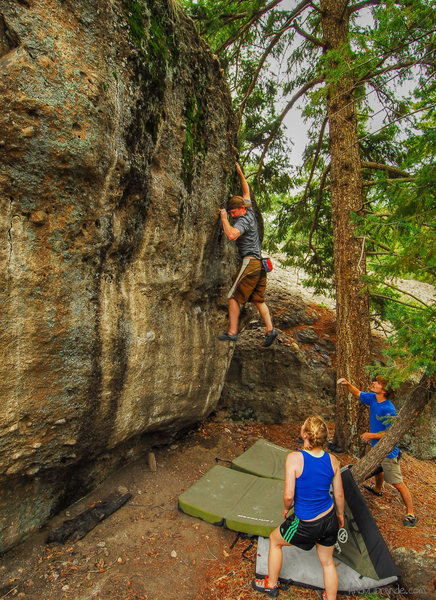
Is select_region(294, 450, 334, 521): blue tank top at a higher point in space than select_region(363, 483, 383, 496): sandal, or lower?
higher

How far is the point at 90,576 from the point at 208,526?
162 centimetres

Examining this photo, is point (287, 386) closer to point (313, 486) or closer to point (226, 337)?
point (226, 337)

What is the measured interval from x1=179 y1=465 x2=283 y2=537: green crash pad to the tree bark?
1286 mm

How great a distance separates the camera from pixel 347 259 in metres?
7.24

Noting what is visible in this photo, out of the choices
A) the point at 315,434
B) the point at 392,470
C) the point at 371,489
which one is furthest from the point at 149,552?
the point at 371,489

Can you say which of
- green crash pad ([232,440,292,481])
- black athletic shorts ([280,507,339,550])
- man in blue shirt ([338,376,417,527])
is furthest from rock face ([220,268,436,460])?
black athletic shorts ([280,507,339,550])

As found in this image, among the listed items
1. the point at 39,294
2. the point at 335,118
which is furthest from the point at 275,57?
the point at 39,294

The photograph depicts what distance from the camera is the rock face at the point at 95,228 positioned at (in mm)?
3396

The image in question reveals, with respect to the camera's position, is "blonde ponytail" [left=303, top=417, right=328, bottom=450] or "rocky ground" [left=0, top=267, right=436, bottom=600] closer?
"blonde ponytail" [left=303, top=417, right=328, bottom=450]

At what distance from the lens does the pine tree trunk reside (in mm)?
7109

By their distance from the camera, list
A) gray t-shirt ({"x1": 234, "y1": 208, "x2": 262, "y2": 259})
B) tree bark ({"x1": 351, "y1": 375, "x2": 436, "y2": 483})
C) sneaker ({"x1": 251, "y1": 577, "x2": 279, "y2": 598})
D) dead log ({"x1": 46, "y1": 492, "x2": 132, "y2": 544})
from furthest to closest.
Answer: gray t-shirt ({"x1": 234, "y1": 208, "x2": 262, "y2": 259}) → tree bark ({"x1": 351, "y1": 375, "x2": 436, "y2": 483}) → dead log ({"x1": 46, "y1": 492, "x2": 132, "y2": 544}) → sneaker ({"x1": 251, "y1": 577, "x2": 279, "y2": 598})

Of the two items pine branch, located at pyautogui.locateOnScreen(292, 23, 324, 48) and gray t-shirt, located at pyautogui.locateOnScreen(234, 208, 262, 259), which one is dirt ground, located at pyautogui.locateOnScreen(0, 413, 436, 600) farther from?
pine branch, located at pyautogui.locateOnScreen(292, 23, 324, 48)

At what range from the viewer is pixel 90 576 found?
3910 millimetres

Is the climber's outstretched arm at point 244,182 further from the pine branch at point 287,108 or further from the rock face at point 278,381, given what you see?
the rock face at point 278,381
